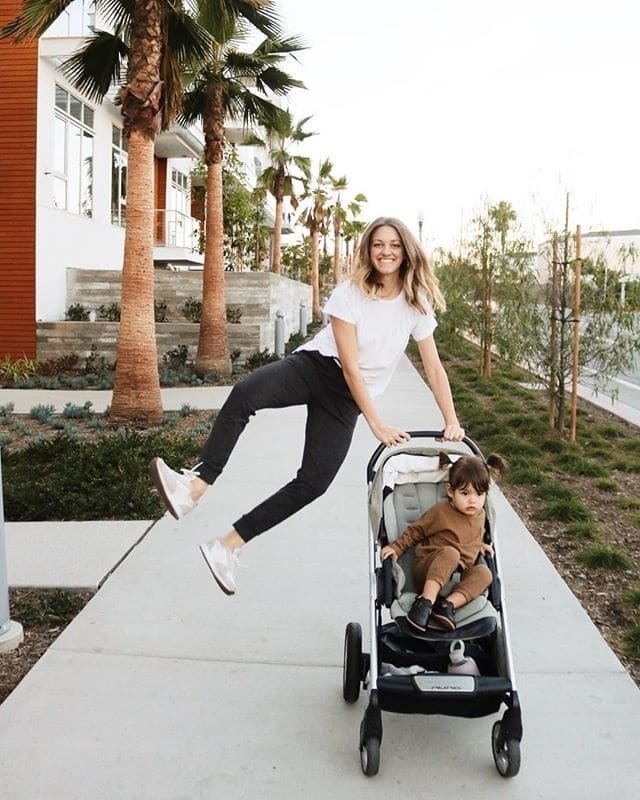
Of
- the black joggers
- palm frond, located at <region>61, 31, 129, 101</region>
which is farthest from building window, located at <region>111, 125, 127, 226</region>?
the black joggers

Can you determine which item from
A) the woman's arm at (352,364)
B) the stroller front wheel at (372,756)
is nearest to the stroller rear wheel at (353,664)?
the stroller front wheel at (372,756)

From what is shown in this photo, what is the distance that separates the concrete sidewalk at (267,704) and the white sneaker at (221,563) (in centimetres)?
45

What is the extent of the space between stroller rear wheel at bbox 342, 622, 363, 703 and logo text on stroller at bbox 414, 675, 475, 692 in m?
0.49

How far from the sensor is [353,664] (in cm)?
358

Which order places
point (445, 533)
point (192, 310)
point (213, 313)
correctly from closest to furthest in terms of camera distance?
point (445, 533) → point (213, 313) → point (192, 310)

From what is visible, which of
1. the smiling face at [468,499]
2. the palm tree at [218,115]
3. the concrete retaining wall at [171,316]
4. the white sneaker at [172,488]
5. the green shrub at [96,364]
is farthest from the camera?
the concrete retaining wall at [171,316]

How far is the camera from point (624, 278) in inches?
404

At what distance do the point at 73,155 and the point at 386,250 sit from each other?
1807 cm

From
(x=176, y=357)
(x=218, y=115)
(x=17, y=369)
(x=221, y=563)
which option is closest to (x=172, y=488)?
(x=221, y=563)

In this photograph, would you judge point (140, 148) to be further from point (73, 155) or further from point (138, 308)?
point (73, 155)

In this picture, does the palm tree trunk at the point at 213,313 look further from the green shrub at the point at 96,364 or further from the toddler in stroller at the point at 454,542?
the toddler in stroller at the point at 454,542

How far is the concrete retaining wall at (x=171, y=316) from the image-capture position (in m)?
17.3

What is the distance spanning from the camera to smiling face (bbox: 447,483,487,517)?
3.45 m

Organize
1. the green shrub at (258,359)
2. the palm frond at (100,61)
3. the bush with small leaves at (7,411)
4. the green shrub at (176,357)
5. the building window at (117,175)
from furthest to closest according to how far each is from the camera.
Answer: the building window at (117,175)
the green shrub at (258,359)
the green shrub at (176,357)
the palm frond at (100,61)
the bush with small leaves at (7,411)
